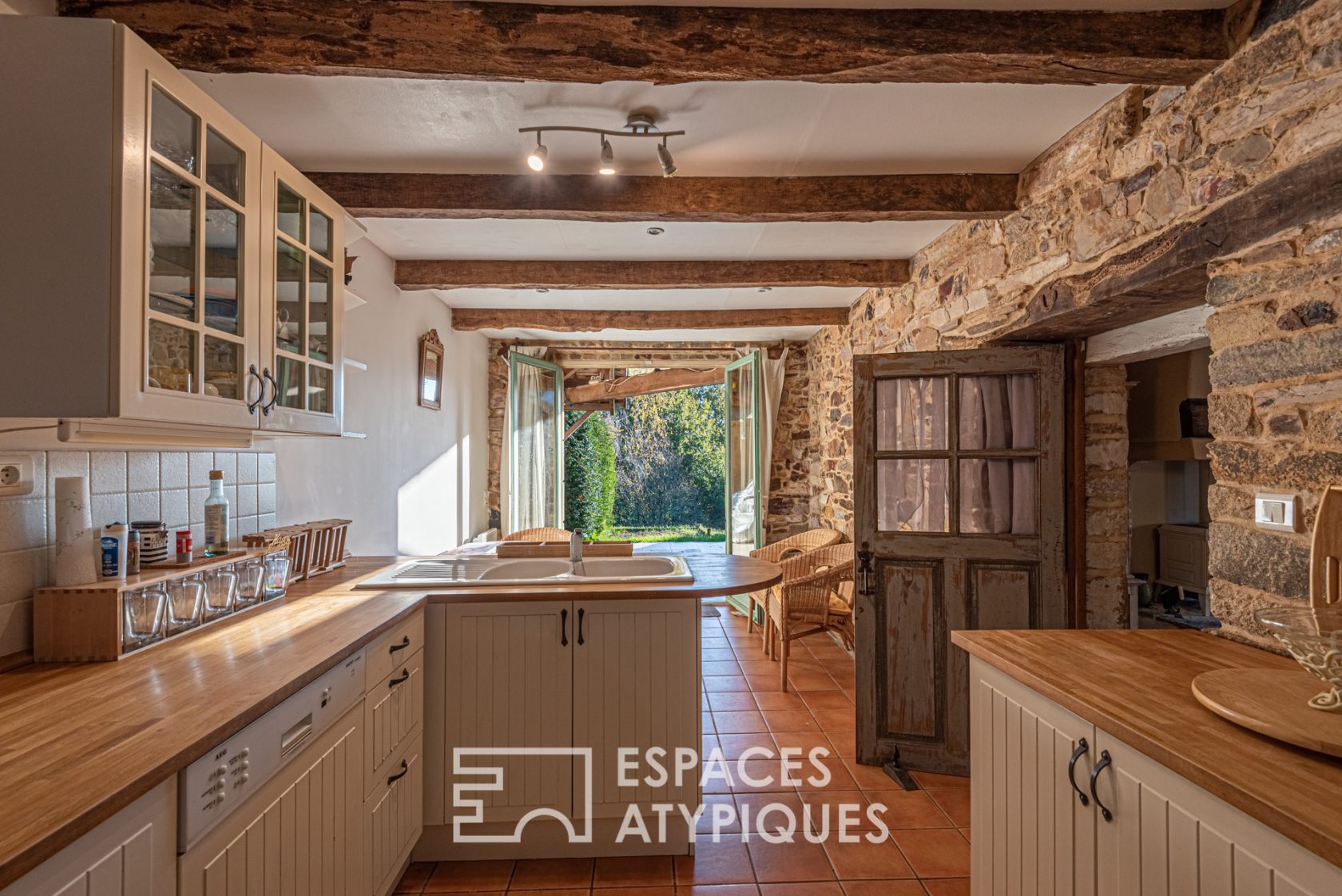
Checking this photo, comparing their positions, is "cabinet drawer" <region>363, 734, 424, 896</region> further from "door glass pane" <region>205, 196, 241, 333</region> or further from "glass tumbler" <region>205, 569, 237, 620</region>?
"door glass pane" <region>205, 196, 241, 333</region>

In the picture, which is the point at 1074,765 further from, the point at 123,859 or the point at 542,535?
the point at 542,535

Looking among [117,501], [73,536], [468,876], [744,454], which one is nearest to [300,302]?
[117,501]

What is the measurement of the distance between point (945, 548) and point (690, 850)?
1519 mm

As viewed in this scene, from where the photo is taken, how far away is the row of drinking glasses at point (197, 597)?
60.6 inches

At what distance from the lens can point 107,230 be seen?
49.5 inches

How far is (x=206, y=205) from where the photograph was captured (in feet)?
5.02

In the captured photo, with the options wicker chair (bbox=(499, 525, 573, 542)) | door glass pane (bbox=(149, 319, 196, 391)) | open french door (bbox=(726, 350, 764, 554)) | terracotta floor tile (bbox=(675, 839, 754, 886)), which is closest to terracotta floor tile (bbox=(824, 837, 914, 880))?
terracotta floor tile (bbox=(675, 839, 754, 886))

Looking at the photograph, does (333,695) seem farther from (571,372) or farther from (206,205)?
(571,372)

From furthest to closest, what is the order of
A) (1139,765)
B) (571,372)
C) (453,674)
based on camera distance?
(571,372) < (453,674) < (1139,765)

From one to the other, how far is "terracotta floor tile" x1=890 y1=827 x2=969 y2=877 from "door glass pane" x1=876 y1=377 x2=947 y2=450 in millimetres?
1441

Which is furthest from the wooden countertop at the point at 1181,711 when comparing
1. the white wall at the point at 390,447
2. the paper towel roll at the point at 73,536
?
the white wall at the point at 390,447

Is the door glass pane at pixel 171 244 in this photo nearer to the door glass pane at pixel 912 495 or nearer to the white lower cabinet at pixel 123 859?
the white lower cabinet at pixel 123 859

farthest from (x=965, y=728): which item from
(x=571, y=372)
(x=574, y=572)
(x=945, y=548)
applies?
Answer: (x=571, y=372)

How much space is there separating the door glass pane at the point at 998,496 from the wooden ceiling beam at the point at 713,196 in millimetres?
1003
